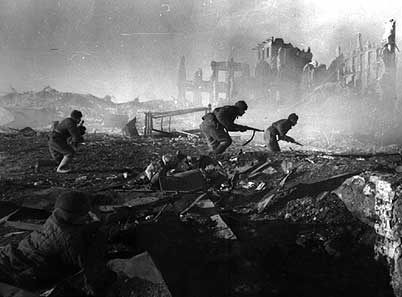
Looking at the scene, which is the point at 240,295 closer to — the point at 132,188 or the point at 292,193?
the point at 292,193

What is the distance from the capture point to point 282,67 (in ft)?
125

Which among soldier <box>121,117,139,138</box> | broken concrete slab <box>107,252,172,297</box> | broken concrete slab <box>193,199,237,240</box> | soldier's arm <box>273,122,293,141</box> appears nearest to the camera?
broken concrete slab <box>107,252,172,297</box>

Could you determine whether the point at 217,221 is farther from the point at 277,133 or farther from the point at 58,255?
the point at 277,133

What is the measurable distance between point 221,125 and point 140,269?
525cm

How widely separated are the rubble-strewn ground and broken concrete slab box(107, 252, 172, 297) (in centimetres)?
23

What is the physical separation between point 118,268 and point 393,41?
115 feet

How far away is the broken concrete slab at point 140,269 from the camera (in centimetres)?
291

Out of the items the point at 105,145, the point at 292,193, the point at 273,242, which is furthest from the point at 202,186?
the point at 105,145

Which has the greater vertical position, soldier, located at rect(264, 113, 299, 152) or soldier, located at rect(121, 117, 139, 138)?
soldier, located at rect(264, 113, 299, 152)

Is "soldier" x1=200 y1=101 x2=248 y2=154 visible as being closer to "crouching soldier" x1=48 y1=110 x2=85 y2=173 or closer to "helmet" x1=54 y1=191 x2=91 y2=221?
"crouching soldier" x1=48 y1=110 x2=85 y2=173

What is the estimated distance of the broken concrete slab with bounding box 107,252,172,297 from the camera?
2914 mm

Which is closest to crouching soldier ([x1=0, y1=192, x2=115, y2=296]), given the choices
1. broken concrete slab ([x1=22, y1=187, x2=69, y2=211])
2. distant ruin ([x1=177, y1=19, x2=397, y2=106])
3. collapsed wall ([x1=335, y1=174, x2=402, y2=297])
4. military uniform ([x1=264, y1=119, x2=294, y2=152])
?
broken concrete slab ([x1=22, y1=187, x2=69, y2=211])

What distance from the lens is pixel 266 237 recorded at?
4324 millimetres

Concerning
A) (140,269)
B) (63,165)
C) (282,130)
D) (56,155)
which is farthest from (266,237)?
(56,155)
